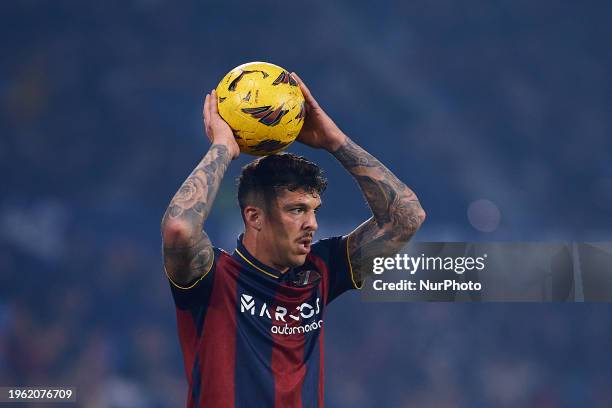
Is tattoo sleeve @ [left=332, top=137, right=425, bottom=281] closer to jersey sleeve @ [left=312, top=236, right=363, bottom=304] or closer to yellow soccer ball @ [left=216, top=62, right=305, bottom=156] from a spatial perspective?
jersey sleeve @ [left=312, top=236, right=363, bottom=304]

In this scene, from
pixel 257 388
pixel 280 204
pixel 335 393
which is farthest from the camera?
pixel 335 393

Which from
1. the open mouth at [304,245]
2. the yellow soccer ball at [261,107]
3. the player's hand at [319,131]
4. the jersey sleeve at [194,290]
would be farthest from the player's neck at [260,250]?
the player's hand at [319,131]

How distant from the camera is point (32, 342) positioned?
21.0ft

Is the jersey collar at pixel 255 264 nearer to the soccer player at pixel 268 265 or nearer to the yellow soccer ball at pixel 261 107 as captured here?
the soccer player at pixel 268 265

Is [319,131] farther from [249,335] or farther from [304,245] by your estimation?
[249,335]

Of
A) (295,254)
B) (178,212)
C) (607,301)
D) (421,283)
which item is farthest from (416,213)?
(607,301)

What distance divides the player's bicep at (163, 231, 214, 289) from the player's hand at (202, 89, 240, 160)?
0.34m

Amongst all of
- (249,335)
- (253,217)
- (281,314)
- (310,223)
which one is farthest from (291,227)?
(249,335)

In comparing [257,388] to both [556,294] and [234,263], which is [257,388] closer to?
[234,263]

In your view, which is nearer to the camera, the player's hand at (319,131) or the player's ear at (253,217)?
the player's ear at (253,217)

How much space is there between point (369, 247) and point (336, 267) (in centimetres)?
15

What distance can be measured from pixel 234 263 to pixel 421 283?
359cm

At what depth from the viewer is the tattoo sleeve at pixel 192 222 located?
263 centimetres

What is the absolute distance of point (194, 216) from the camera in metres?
2.66
